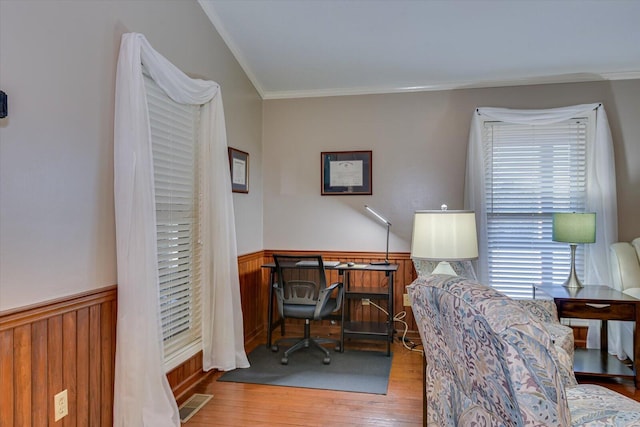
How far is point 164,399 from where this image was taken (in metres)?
2.12

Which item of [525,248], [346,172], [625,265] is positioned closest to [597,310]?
[625,265]

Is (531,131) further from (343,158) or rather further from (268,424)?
(268,424)

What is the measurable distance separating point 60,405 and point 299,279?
175cm

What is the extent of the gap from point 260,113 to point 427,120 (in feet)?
5.42

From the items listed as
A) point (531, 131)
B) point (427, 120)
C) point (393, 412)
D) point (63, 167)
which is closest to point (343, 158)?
point (427, 120)

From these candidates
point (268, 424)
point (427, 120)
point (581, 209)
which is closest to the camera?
point (268, 424)

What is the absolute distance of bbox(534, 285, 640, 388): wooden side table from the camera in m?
2.74

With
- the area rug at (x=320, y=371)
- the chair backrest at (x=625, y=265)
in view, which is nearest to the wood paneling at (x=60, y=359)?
the area rug at (x=320, y=371)

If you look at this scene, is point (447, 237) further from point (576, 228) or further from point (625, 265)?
point (625, 265)

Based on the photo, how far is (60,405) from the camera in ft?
5.76

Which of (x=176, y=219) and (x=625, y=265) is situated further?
(x=625, y=265)

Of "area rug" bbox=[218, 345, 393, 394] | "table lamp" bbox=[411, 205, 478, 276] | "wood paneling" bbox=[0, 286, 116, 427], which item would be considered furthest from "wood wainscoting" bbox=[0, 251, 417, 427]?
"table lamp" bbox=[411, 205, 478, 276]

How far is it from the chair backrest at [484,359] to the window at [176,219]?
5.27ft

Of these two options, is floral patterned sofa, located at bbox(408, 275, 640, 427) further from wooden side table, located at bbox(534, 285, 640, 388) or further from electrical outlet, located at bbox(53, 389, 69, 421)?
electrical outlet, located at bbox(53, 389, 69, 421)
